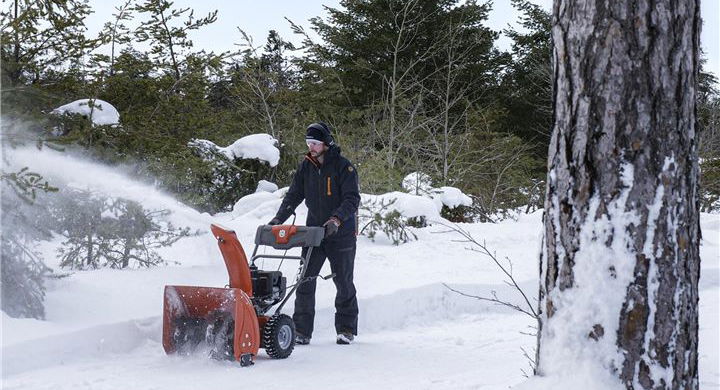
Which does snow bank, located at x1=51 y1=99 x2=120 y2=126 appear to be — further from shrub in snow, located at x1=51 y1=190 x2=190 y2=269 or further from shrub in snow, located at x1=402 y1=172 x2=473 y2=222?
shrub in snow, located at x1=402 y1=172 x2=473 y2=222

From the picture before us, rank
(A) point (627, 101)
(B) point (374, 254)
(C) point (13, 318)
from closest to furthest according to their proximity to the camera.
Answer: (A) point (627, 101) < (C) point (13, 318) < (B) point (374, 254)

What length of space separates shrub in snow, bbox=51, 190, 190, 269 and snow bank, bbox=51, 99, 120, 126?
76 cm

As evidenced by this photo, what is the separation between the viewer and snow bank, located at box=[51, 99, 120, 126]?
6.70 m

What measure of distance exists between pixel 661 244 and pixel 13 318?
15.1 ft

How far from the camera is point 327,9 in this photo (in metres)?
22.4

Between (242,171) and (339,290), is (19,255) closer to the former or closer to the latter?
(339,290)

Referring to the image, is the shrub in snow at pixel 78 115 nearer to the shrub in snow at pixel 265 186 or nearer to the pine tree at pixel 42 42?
the pine tree at pixel 42 42

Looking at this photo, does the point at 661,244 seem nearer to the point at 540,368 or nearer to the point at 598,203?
the point at 598,203

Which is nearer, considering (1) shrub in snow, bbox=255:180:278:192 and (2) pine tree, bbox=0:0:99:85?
(2) pine tree, bbox=0:0:99:85

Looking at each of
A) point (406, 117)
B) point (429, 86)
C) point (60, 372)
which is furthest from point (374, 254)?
point (429, 86)

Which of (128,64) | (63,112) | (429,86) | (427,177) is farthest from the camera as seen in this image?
(429,86)

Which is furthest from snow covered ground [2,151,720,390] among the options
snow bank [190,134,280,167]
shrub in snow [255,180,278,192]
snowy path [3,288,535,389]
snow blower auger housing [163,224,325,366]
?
snow bank [190,134,280,167]

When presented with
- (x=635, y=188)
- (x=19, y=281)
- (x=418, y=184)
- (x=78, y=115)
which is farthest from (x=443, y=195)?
(x=635, y=188)

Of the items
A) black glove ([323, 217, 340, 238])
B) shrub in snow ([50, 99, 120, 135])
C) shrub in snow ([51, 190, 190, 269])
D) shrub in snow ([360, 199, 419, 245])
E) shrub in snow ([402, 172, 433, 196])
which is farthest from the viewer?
shrub in snow ([402, 172, 433, 196])
